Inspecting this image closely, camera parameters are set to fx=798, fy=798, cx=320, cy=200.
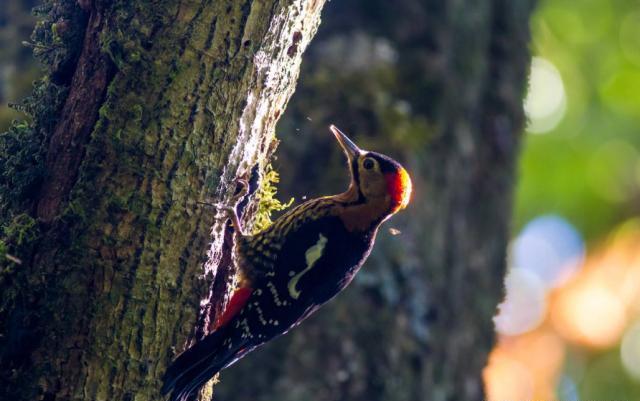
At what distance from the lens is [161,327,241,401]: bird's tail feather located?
8.39ft

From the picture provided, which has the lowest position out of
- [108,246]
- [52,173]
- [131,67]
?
[108,246]

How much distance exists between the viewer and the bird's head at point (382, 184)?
3979mm

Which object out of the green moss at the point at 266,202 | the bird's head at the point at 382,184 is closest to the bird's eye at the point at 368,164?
the bird's head at the point at 382,184

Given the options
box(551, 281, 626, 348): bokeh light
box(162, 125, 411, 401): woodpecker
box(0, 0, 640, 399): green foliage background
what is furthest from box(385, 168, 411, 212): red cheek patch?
box(551, 281, 626, 348): bokeh light

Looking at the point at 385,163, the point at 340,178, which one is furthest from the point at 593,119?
the point at 385,163

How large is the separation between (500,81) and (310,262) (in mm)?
2610

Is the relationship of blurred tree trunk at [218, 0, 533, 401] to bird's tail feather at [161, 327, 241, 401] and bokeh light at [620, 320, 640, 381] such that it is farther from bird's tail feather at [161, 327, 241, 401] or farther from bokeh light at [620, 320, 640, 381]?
bokeh light at [620, 320, 640, 381]

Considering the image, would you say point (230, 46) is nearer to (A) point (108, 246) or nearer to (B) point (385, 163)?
(A) point (108, 246)

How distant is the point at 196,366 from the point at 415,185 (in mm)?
2549

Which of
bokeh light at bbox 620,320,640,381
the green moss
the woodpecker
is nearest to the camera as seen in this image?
the woodpecker

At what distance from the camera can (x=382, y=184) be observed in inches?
157

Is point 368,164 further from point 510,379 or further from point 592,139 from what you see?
point 592,139

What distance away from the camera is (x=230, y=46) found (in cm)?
278

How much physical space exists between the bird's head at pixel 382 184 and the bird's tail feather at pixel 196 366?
4.25ft
